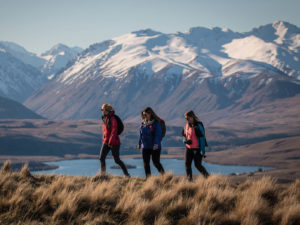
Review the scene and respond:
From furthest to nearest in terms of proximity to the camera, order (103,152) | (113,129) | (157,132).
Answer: (103,152) → (113,129) → (157,132)

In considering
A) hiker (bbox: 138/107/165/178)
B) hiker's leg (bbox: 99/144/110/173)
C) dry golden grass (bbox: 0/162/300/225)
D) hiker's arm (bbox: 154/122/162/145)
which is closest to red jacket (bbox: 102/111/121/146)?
hiker's leg (bbox: 99/144/110/173)

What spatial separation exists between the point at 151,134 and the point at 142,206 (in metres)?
5.36

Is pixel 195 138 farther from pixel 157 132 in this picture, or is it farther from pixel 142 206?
pixel 142 206

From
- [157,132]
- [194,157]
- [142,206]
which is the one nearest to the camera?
[142,206]

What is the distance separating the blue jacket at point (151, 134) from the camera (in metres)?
16.8

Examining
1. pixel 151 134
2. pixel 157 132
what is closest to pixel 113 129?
pixel 151 134

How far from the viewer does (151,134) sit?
16.9 metres

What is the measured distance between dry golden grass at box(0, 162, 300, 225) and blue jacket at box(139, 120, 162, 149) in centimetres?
262

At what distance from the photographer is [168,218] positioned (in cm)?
1197

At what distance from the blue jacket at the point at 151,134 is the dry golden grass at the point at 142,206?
2616 millimetres

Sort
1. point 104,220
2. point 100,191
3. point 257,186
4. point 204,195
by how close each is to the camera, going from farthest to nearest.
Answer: point 257,186 → point 204,195 → point 100,191 → point 104,220

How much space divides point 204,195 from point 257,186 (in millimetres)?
2392

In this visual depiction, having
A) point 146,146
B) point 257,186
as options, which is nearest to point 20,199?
point 146,146

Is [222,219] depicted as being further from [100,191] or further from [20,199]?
[20,199]
